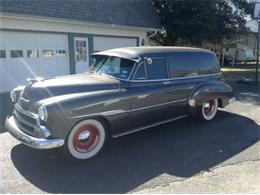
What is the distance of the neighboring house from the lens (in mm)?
9977

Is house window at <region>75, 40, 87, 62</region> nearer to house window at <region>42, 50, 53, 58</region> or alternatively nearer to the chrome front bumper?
house window at <region>42, 50, 53, 58</region>

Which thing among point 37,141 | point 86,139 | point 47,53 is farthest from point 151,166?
point 47,53

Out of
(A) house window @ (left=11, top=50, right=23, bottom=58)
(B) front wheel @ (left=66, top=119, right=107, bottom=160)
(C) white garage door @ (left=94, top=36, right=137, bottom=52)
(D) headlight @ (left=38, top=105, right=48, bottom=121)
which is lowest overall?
(B) front wheel @ (left=66, top=119, right=107, bottom=160)

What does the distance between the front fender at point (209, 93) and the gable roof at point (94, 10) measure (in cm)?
725

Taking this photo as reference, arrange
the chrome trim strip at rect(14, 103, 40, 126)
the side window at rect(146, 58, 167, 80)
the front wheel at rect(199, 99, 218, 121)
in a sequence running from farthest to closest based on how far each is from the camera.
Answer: the front wheel at rect(199, 99, 218, 121), the side window at rect(146, 58, 167, 80), the chrome trim strip at rect(14, 103, 40, 126)

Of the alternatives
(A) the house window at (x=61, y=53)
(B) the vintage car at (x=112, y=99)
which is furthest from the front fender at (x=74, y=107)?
(A) the house window at (x=61, y=53)

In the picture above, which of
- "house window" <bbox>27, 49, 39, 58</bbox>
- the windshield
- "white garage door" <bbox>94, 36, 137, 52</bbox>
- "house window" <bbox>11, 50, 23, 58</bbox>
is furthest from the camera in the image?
"white garage door" <bbox>94, 36, 137, 52</bbox>

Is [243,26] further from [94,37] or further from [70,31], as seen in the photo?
[70,31]

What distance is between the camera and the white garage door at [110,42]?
43.9 feet

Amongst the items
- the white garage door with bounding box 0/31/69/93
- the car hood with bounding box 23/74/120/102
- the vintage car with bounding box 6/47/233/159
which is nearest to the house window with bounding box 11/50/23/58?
the white garage door with bounding box 0/31/69/93

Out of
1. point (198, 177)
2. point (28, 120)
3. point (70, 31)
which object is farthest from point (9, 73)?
point (198, 177)

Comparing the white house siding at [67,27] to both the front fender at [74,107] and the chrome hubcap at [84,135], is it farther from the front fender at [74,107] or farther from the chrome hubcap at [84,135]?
the chrome hubcap at [84,135]

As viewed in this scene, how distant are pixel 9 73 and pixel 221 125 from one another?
8.02 m

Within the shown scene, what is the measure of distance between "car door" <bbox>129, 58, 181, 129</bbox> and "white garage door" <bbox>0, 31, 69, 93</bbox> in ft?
22.7
